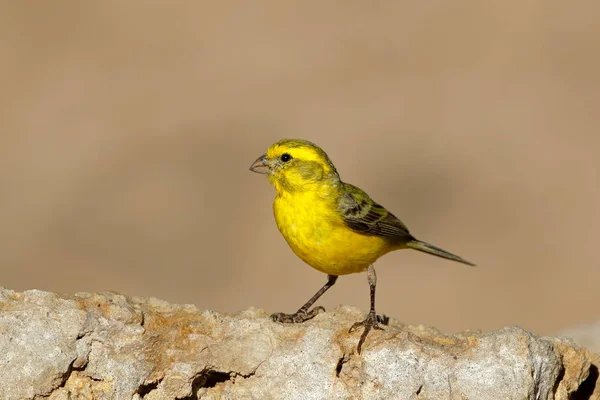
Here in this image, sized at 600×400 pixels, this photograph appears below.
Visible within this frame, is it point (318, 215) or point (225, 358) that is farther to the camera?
point (318, 215)

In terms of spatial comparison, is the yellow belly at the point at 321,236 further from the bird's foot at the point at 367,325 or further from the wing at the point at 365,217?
the bird's foot at the point at 367,325

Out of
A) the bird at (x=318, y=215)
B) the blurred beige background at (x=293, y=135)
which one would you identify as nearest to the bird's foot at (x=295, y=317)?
the bird at (x=318, y=215)

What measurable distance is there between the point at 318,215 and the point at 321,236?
0.18m

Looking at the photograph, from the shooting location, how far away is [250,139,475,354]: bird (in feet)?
26.7

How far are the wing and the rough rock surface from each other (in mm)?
1635

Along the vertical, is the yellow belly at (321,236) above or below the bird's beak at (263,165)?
below

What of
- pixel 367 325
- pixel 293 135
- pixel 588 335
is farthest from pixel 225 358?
pixel 293 135

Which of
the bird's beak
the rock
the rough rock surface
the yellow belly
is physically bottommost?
the rock

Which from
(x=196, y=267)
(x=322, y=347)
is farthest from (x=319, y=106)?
(x=322, y=347)

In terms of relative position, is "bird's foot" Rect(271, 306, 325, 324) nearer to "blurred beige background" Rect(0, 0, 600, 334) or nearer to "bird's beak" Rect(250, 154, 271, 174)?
"bird's beak" Rect(250, 154, 271, 174)

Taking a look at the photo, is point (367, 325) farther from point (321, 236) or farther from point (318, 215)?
point (318, 215)

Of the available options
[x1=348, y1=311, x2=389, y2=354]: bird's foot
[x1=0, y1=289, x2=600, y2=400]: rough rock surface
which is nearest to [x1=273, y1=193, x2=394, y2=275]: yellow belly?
[x1=348, y1=311, x2=389, y2=354]: bird's foot

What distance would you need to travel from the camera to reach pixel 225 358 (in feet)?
21.5

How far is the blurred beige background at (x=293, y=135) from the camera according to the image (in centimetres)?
1798
